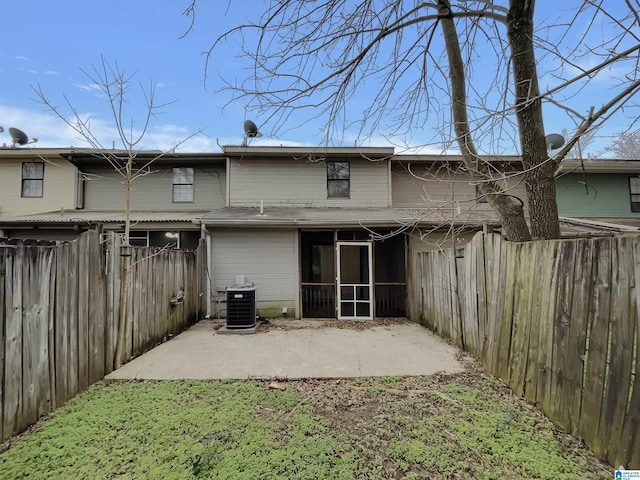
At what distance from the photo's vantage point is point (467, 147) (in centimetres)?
411

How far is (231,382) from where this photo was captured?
385cm

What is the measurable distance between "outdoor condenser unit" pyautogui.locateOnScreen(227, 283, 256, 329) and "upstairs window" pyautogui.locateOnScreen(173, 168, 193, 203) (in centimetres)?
551

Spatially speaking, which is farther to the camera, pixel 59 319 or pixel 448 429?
pixel 59 319

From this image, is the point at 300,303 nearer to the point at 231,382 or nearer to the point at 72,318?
the point at 231,382

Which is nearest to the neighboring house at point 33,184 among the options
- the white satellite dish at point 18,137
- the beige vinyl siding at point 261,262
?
the white satellite dish at point 18,137

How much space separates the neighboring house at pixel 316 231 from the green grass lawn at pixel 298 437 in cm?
428

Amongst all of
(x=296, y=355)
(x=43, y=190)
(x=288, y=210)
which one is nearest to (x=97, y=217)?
(x=43, y=190)

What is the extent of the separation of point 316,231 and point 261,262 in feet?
5.63

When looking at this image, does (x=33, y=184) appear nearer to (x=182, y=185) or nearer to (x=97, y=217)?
(x=97, y=217)

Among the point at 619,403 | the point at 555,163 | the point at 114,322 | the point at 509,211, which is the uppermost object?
the point at 555,163

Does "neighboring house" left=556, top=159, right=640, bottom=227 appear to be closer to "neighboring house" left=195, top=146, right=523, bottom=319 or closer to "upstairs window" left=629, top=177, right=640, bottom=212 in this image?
"upstairs window" left=629, top=177, right=640, bottom=212

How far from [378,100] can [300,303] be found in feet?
17.2

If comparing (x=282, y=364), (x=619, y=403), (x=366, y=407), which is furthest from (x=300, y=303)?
(x=619, y=403)

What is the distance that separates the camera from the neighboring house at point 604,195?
1123cm
